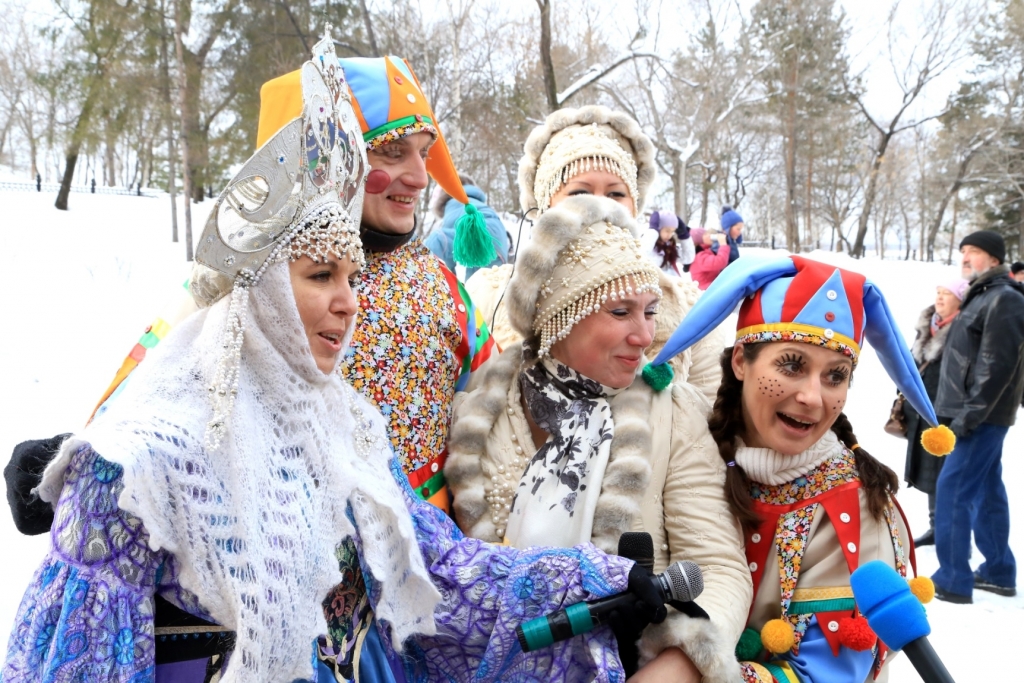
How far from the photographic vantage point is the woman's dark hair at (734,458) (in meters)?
1.89

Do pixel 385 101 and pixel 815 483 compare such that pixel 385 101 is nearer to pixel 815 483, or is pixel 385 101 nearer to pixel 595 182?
pixel 595 182

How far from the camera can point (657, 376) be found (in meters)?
2.13

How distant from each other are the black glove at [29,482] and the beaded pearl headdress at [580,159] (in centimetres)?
211

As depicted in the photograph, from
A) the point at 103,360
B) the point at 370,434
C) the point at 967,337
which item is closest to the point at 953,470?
the point at 967,337

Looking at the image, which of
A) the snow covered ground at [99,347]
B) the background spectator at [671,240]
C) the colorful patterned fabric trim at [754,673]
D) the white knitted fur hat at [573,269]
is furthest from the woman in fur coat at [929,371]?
the colorful patterned fabric trim at [754,673]

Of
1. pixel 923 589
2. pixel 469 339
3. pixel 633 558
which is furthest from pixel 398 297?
pixel 923 589

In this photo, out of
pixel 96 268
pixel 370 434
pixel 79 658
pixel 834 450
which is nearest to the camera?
pixel 79 658

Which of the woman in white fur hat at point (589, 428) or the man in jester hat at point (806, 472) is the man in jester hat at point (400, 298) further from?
the man in jester hat at point (806, 472)

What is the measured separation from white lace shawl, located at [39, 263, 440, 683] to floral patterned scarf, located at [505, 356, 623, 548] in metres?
0.41

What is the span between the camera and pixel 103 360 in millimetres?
8641

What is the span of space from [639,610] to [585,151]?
6.58 feet

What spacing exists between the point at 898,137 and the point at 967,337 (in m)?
40.6

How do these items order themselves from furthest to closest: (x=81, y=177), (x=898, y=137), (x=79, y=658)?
(x=81, y=177), (x=898, y=137), (x=79, y=658)

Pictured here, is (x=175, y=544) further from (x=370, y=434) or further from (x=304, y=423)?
(x=370, y=434)
